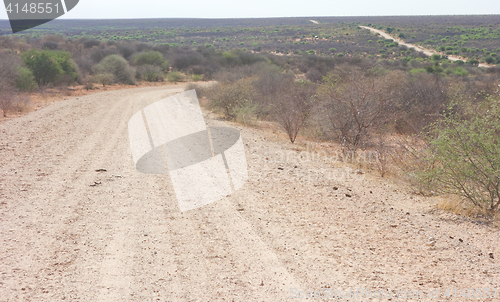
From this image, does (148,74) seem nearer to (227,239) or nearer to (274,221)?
(274,221)

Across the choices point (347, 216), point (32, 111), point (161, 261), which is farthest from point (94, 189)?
point (32, 111)

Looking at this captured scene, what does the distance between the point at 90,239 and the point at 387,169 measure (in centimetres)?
631

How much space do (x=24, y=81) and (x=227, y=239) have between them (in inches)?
823

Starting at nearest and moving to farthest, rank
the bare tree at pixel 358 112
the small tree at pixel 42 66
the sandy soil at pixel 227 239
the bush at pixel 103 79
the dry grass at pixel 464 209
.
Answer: the sandy soil at pixel 227 239 < the dry grass at pixel 464 209 < the bare tree at pixel 358 112 < the small tree at pixel 42 66 < the bush at pixel 103 79

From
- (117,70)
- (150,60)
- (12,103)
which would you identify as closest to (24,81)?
(12,103)

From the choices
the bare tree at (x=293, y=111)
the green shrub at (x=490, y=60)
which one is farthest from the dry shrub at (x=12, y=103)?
the green shrub at (x=490, y=60)

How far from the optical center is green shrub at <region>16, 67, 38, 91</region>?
67.9 feet

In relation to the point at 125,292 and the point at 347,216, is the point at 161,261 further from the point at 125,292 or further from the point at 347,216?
the point at 347,216

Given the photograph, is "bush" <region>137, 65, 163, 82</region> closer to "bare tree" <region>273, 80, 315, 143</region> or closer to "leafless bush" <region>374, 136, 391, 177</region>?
"bare tree" <region>273, 80, 315, 143</region>

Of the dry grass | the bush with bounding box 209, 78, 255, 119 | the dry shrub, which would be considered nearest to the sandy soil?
the dry grass

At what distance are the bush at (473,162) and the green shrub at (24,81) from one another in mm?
21608

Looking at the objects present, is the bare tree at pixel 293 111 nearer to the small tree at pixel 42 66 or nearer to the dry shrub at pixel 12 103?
the dry shrub at pixel 12 103

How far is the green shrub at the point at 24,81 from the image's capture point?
67.9 ft

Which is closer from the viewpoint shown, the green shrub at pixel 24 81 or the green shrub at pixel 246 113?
the green shrub at pixel 246 113
